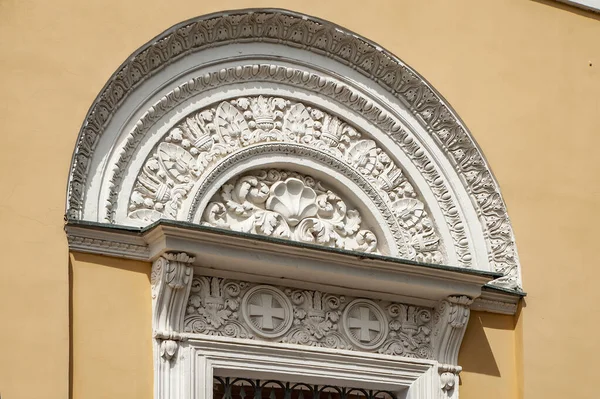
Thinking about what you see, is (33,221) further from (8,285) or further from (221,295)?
(221,295)

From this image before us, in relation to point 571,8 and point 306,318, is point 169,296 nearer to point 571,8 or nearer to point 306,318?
Answer: point 306,318

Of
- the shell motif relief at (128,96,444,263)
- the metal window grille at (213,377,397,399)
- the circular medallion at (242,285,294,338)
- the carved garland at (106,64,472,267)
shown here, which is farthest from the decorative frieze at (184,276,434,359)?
the carved garland at (106,64,472,267)

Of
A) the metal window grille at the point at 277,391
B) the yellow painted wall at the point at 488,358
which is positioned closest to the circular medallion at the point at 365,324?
the metal window grille at the point at 277,391

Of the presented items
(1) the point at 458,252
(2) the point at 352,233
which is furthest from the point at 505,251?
(2) the point at 352,233

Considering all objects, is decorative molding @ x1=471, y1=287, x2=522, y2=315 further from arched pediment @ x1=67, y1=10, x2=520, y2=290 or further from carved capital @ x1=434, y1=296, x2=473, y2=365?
carved capital @ x1=434, y1=296, x2=473, y2=365

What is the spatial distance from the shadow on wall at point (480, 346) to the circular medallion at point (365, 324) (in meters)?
0.52

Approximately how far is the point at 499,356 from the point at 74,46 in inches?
113

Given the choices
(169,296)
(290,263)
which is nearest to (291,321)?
(290,263)

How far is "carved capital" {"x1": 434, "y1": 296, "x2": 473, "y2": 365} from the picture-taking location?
7312 millimetres

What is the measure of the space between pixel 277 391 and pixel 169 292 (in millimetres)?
865

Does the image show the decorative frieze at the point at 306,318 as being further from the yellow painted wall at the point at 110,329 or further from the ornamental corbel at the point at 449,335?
the yellow painted wall at the point at 110,329

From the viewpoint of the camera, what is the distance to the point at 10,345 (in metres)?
6.09

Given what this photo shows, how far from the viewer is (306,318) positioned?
23.1 ft

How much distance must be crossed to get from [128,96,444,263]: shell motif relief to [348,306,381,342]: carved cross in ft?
1.20
